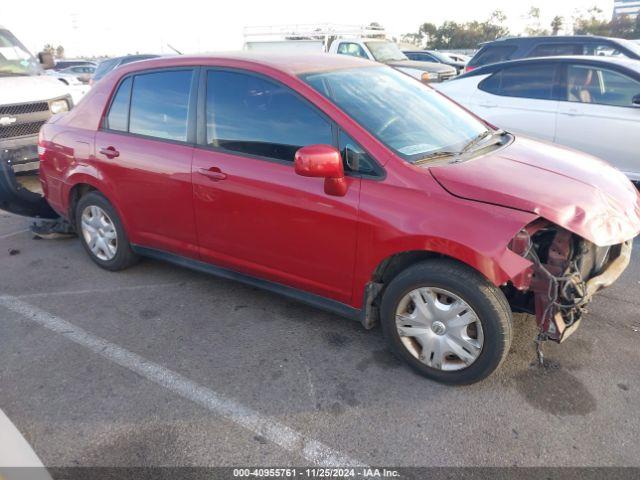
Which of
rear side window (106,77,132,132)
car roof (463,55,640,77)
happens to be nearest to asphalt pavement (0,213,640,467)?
rear side window (106,77,132,132)

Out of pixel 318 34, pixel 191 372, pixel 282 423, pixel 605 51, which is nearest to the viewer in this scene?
pixel 282 423

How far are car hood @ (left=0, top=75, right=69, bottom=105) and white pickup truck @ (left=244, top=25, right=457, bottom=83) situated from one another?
5771mm

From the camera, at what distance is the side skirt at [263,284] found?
10.5ft

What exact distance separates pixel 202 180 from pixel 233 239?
0.45 meters

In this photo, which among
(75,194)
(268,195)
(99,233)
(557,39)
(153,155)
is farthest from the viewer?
(557,39)

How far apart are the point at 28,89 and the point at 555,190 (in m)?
7.03

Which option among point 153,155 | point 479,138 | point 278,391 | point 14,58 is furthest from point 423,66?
point 278,391

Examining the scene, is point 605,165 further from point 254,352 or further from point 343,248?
point 254,352

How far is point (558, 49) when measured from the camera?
8617 millimetres

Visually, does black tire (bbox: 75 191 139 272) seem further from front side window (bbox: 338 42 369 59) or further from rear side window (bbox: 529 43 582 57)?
front side window (bbox: 338 42 369 59)

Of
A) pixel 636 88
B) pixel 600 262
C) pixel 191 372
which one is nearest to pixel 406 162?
pixel 600 262

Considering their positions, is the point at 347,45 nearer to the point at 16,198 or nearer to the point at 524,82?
the point at 524,82

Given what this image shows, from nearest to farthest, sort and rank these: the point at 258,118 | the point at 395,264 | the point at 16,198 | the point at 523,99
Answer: the point at 395,264, the point at 258,118, the point at 16,198, the point at 523,99

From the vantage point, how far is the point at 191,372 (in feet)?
10.1
